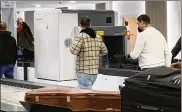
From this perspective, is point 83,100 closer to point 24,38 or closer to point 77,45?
point 77,45

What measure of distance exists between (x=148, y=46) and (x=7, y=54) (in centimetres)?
319

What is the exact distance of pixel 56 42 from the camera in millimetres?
6855

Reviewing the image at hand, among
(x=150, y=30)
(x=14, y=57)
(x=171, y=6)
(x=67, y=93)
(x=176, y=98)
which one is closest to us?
(x=176, y=98)

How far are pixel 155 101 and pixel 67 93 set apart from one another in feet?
3.47

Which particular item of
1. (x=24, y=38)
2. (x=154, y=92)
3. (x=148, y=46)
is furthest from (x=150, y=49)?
(x=24, y=38)

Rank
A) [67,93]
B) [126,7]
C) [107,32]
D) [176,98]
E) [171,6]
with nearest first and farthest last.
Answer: [176,98]
[67,93]
[107,32]
[171,6]
[126,7]

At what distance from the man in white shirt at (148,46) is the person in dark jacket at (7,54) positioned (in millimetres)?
2879

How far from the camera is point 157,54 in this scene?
4664 mm

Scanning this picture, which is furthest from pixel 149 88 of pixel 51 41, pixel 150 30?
pixel 51 41

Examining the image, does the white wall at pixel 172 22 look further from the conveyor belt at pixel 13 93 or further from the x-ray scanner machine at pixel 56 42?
the conveyor belt at pixel 13 93

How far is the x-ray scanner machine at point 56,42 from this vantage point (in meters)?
6.80

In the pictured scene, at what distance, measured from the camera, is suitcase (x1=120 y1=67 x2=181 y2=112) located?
6.66 ft

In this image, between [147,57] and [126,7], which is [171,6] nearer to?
[126,7]

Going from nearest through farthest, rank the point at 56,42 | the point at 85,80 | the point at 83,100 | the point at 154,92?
the point at 154,92, the point at 83,100, the point at 85,80, the point at 56,42
